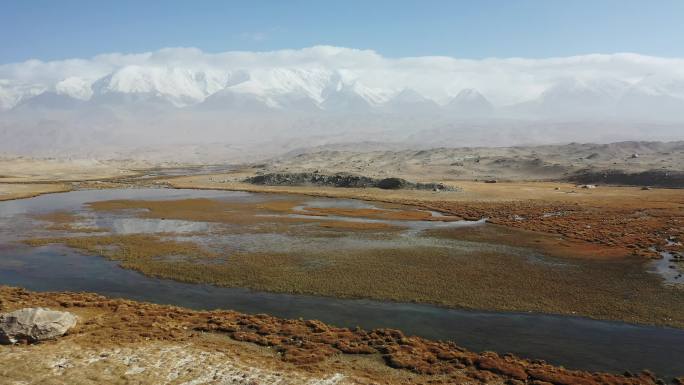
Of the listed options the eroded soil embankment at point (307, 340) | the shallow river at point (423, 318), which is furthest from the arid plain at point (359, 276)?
the shallow river at point (423, 318)

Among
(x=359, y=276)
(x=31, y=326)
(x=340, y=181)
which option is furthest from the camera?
(x=340, y=181)

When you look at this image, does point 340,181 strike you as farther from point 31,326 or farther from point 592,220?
point 31,326

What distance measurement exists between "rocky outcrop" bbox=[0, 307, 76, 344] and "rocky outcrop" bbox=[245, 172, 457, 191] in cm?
7417

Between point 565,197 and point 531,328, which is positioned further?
point 565,197

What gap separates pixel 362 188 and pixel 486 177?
4735cm

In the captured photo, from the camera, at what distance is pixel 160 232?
45.6 meters

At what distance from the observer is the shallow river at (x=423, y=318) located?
64.4ft

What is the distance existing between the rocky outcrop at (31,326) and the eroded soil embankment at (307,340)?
634 millimetres

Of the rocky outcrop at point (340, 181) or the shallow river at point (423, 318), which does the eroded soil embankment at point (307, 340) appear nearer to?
the shallow river at point (423, 318)

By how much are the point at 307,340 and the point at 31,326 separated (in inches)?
451

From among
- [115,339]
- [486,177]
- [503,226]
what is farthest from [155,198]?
[486,177]

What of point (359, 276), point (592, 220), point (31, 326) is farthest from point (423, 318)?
point (592, 220)

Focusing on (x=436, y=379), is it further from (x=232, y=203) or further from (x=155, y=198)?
(x=155, y=198)

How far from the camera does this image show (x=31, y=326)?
19156mm
